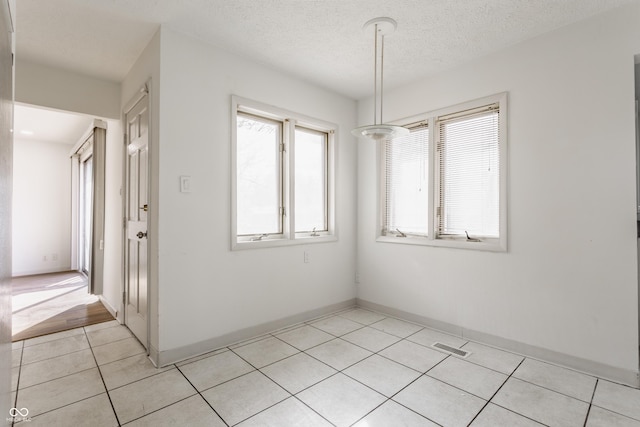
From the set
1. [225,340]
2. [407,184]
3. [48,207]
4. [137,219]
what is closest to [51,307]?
[137,219]

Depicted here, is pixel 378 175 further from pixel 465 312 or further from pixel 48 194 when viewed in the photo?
pixel 48 194

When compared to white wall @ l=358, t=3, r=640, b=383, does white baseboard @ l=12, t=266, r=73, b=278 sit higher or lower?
lower

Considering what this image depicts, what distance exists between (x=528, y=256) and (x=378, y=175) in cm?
178

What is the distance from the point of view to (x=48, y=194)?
20.6 ft

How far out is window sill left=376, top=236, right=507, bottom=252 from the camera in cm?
284

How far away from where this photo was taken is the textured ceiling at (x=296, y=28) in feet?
7.34

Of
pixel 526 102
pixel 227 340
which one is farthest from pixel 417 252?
pixel 227 340

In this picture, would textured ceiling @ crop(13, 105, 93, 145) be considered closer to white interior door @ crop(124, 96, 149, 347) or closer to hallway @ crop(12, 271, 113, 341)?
white interior door @ crop(124, 96, 149, 347)

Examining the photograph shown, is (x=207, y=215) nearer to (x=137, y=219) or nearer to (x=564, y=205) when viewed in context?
(x=137, y=219)

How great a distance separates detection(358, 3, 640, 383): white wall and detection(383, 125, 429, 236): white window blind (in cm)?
48

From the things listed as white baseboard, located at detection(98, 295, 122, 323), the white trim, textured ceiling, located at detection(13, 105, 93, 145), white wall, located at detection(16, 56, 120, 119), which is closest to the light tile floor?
white baseboard, located at detection(98, 295, 122, 323)

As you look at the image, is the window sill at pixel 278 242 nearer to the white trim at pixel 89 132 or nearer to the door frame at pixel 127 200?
the door frame at pixel 127 200

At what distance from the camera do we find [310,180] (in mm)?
3732

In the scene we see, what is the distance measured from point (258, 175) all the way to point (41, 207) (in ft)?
18.7
